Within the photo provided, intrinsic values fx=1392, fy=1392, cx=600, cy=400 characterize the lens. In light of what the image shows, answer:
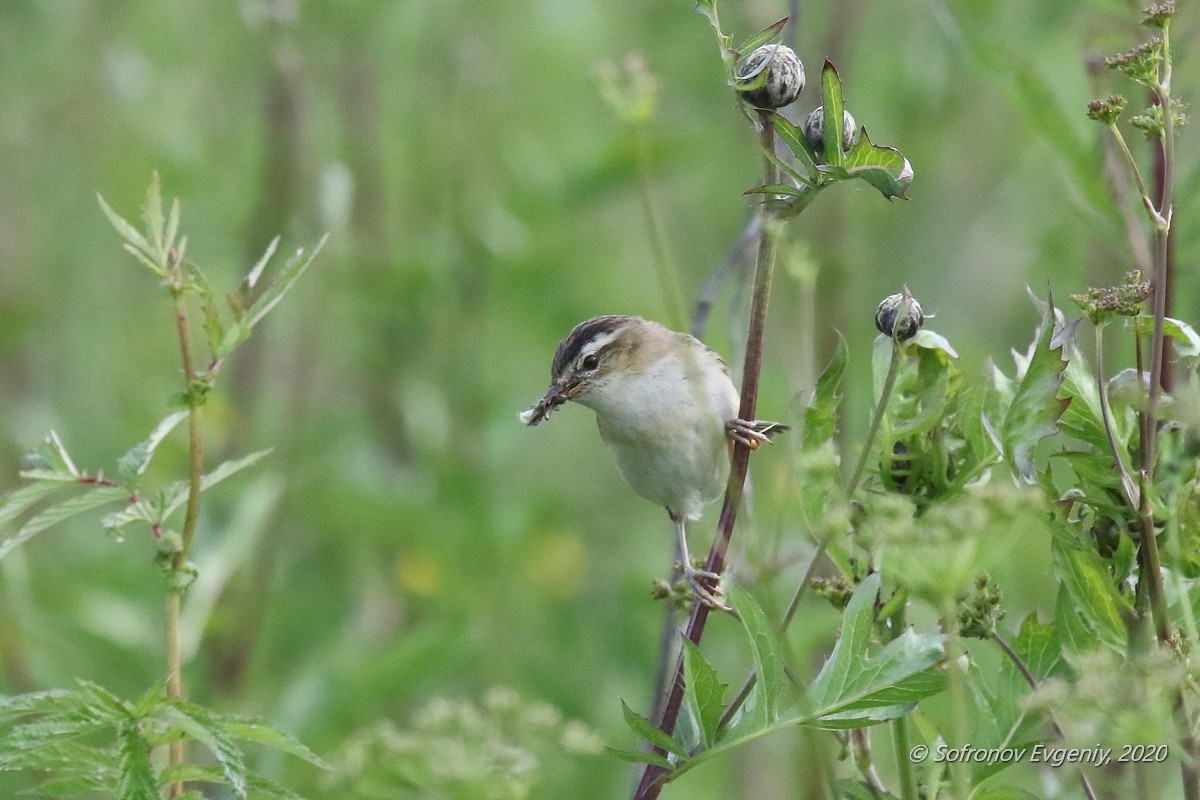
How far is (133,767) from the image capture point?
1758 mm

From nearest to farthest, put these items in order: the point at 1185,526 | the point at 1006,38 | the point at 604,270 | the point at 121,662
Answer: the point at 1185,526 → the point at 121,662 → the point at 1006,38 → the point at 604,270

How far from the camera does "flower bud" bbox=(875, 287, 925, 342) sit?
1895 millimetres

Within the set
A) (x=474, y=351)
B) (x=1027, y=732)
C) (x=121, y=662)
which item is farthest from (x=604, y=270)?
(x=1027, y=732)

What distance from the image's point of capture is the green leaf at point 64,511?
1.81 metres

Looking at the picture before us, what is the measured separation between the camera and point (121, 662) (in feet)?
13.6

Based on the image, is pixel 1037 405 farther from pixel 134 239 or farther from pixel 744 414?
pixel 134 239

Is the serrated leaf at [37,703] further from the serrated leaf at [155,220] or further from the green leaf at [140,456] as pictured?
the serrated leaf at [155,220]

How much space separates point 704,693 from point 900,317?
581 mm

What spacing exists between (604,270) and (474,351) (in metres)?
0.78

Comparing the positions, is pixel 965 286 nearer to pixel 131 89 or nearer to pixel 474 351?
pixel 474 351

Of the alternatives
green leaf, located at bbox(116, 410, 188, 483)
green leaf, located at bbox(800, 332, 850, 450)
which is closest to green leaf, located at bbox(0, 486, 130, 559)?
green leaf, located at bbox(116, 410, 188, 483)

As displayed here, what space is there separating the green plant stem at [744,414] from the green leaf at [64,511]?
801 millimetres

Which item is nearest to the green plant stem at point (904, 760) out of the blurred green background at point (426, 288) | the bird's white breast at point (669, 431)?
the bird's white breast at point (669, 431)

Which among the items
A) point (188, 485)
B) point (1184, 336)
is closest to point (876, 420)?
point (1184, 336)
